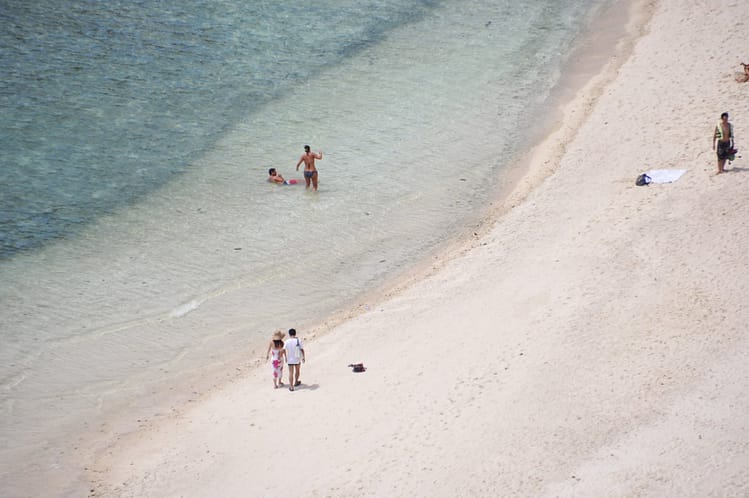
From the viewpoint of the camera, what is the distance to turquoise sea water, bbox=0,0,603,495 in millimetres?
19422

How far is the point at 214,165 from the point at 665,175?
12045 mm

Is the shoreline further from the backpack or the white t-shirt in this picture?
the backpack

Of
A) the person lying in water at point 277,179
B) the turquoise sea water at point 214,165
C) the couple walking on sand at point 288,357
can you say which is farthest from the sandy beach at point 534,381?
the person lying in water at point 277,179

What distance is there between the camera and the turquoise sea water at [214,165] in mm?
19422

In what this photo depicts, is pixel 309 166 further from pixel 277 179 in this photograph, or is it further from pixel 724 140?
pixel 724 140

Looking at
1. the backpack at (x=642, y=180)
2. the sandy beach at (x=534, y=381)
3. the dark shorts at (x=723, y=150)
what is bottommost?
the sandy beach at (x=534, y=381)

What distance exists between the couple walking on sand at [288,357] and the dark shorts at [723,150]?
9.52m

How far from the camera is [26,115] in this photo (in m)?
29.5

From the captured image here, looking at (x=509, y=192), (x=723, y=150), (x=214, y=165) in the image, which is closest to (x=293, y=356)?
(x=509, y=192)

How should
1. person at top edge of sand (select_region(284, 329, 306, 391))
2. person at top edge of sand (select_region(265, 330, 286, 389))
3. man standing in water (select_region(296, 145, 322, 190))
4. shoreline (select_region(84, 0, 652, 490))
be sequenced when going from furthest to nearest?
man standing in water (select_region(296, 145, 322, 190))
shoreline (select_region(84, 0, 652, 490))
person at top edge of sand (select_region(265, 330, 286, 389))
person at top edge of sand (select_region(284, 329, 306, 391))

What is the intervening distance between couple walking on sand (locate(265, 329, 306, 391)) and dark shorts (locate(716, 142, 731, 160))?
9520 mm

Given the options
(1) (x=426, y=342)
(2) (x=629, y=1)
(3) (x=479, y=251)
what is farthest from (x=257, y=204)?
(2) (x=629, y=1)

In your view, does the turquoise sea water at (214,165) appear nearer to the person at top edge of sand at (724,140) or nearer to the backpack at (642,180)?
the backpack at (642,180)

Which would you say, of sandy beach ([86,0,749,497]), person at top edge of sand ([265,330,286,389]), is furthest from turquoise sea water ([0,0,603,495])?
person at top edge of sand ([265,330,286,389])
